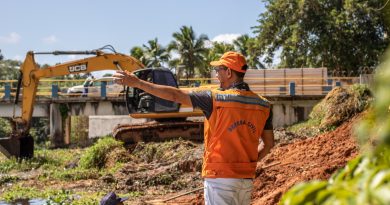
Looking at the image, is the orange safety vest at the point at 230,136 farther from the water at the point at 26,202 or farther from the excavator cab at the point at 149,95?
the excavator cab at the point at 149,95

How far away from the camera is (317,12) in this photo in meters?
42.0

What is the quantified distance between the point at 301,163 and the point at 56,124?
2426 cm

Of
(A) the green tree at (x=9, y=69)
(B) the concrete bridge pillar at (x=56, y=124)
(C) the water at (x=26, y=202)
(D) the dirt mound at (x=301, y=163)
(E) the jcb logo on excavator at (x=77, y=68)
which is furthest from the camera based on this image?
(A) the green tree at (x=9, y=69)

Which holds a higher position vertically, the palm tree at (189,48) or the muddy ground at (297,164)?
the palm tree at (189,48)

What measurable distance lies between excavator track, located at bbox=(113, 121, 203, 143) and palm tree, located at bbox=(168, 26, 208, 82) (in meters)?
41.6

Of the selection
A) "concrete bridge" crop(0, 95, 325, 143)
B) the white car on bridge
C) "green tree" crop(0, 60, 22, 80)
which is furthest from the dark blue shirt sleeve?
"green tree" crop(0, 60, 22, 80)

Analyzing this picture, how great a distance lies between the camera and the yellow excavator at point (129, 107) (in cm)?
1883

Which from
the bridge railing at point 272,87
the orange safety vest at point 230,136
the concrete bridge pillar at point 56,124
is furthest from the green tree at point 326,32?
the orange safety vest at point 230,136

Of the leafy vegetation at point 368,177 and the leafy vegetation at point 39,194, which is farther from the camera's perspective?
the leafy vegetation at point 39,194

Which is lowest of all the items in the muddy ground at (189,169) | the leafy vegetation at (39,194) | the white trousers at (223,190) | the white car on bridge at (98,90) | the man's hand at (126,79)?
the leafy vegetation at (39,194)

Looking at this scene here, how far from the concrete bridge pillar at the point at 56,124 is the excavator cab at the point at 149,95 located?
15.4 meters

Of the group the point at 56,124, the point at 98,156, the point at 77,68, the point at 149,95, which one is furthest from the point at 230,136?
the point at 56,124

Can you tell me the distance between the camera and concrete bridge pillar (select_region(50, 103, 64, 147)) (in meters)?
33.6

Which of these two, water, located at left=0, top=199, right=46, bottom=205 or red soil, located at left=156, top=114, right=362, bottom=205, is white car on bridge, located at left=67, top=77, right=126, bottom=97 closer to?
water, located at left=0, top=199, right=46, bottom=205
